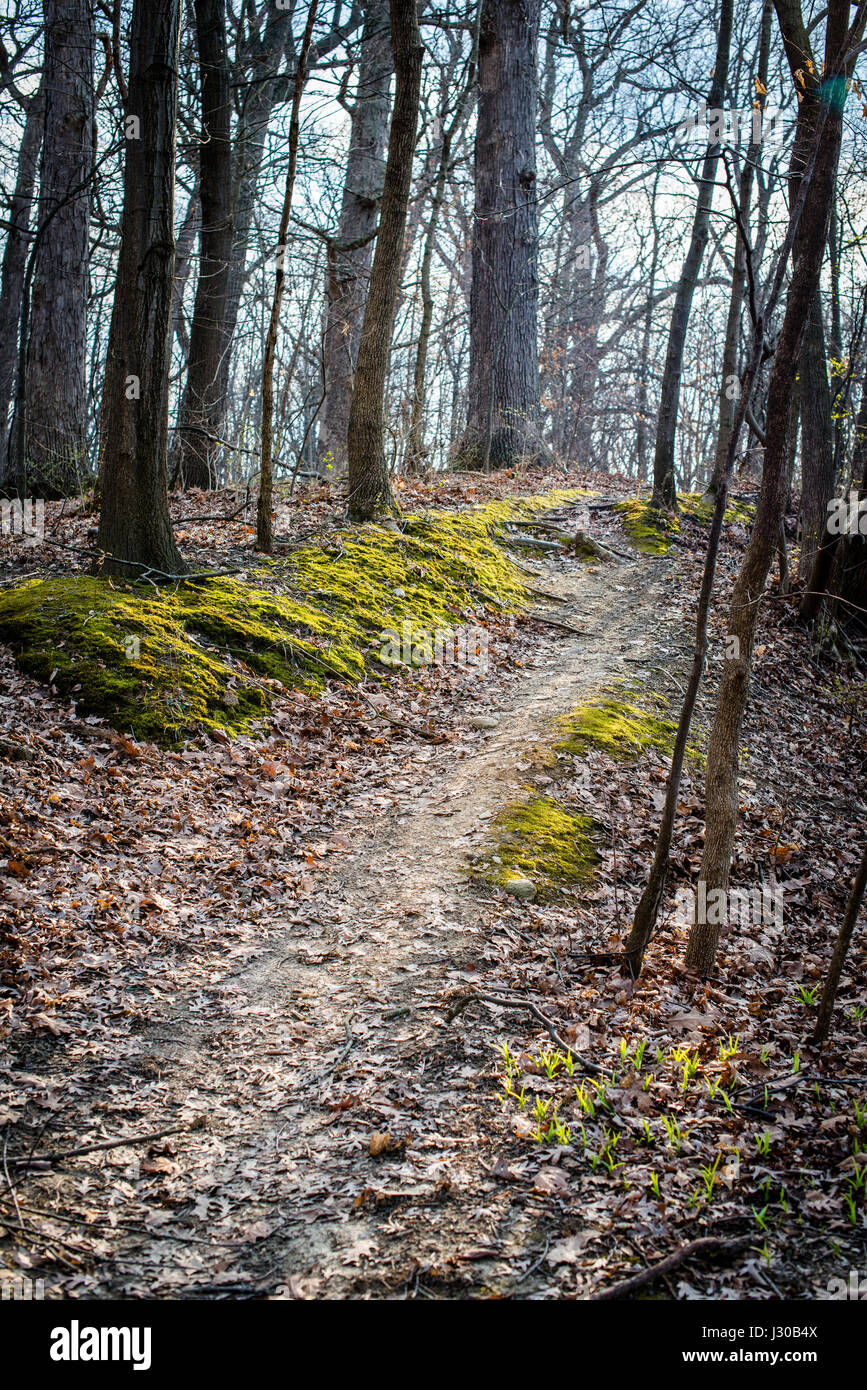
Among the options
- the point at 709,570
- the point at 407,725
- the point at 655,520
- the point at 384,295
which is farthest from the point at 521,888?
the point at 655,520

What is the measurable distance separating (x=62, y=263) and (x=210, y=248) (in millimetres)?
2143

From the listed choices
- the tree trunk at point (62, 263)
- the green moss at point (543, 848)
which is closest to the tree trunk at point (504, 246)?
the tree trunk at point (62, 263)

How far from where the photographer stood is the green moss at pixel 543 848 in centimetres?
529

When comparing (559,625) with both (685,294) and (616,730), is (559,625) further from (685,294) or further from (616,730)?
(685,294)

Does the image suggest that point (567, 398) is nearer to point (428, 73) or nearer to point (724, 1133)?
point (428, 73)

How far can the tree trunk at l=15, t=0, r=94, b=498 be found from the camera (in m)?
10.6

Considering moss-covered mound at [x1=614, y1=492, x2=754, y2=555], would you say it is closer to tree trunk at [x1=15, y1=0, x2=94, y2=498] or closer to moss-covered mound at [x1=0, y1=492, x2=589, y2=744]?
moss-covered mound at [x1=0, y1=492, x2=589, y2=744]

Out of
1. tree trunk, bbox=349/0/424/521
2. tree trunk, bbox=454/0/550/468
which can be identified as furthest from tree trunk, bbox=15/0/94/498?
tree trunk, bbox=454/0/550/468

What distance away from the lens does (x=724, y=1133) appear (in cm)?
326

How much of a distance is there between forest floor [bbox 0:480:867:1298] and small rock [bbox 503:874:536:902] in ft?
0.35

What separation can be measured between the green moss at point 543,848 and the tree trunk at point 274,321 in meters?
4.29

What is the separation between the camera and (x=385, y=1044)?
3.87 metres

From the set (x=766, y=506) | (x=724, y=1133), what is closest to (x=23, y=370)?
(x=766, y=506)

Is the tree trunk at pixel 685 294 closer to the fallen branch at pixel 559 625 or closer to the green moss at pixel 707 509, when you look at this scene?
the green moss at pixel 707 509
